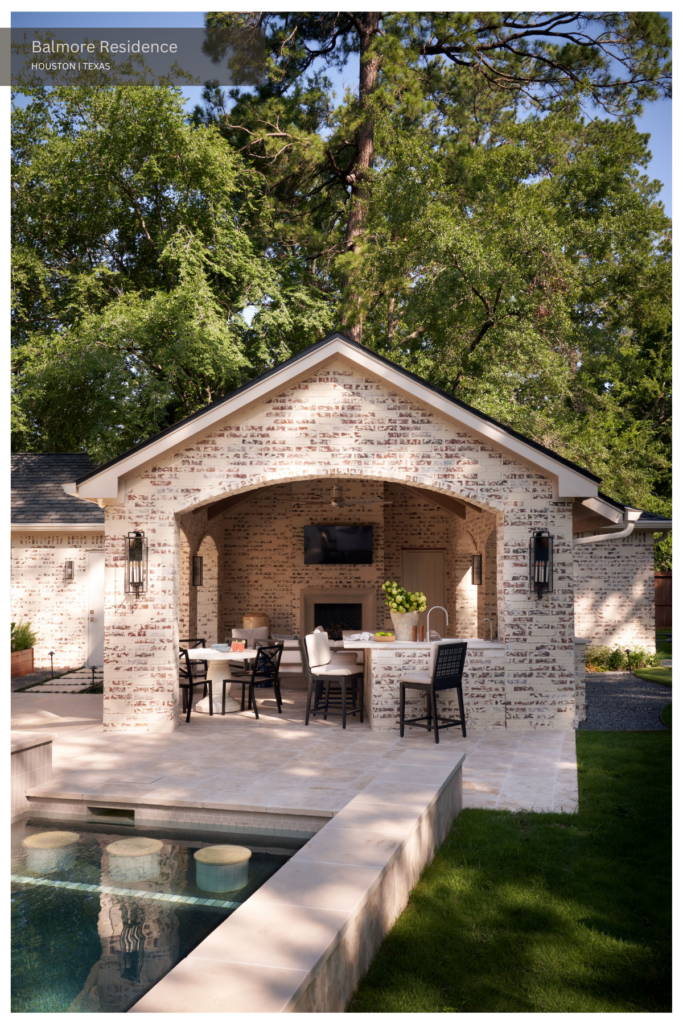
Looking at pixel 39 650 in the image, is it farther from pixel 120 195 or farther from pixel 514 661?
pixel 120 195

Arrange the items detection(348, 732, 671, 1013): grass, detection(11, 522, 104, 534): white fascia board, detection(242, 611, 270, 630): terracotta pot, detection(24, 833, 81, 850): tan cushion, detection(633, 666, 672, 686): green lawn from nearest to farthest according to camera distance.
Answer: detection(348, 732, 671, 1013): grass
detection(24, 833, 81, 850): tan cushion
detection(633, 666, 672, 686): green lawn
detection(11, 522, 104, 534): white fascia board
detection(242, 611, 270, 630): terracotta pot

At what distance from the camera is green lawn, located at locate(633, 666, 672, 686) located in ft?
44.7

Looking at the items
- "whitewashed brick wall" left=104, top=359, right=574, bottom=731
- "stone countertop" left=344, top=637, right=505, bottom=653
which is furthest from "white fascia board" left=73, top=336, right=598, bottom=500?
"stone countertop" left=344, top=637, right=505, bottom=653

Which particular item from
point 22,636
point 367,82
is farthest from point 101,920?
point 367,82

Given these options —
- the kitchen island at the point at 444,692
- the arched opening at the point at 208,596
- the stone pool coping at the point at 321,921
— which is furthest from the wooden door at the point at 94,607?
the stone pool coping at the point at 321,921

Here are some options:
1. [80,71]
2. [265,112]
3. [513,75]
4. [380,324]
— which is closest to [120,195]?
[80,71]

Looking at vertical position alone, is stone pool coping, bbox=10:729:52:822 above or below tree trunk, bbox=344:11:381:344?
below

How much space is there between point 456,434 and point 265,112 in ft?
46.1

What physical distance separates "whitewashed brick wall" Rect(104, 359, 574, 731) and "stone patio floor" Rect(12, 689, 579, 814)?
2.62ft

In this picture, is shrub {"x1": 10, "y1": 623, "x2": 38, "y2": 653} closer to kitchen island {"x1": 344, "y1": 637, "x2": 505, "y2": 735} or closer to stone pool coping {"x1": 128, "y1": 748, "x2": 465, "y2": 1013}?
kitchen island {"x1": 344, "y1": 637, "x2": 505, "y2": 735}

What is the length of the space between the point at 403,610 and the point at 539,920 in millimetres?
5676


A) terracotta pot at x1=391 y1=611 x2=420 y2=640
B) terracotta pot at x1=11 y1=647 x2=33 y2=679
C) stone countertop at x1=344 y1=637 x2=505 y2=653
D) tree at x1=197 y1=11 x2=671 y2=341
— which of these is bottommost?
terracotta pot at x1=11 y1=647 x2=33 y2=679

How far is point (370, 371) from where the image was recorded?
30.9 feet

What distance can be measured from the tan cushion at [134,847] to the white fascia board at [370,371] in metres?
4.71
